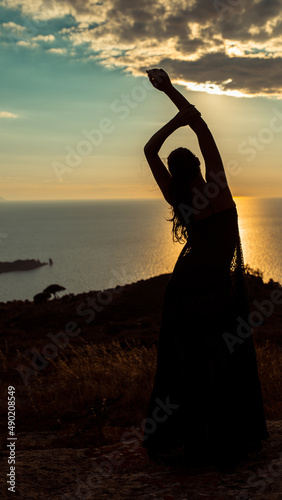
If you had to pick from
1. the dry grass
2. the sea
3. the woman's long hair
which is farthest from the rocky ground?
the sea

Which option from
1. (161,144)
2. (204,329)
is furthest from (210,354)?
(161,144)

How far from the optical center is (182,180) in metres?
3.30

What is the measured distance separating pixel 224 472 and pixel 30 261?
394 feet

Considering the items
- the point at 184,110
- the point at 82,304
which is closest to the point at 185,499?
the point at 184,110

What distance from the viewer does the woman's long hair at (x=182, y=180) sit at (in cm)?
324

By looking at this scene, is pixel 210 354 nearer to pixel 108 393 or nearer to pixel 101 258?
pixel 108 393

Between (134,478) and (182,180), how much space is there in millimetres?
2356

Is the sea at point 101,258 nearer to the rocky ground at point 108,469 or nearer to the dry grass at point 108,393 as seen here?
the dry grass at point 108,393

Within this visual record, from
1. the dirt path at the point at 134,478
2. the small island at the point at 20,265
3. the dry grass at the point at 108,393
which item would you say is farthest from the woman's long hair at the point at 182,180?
the small island at the point at 20,265

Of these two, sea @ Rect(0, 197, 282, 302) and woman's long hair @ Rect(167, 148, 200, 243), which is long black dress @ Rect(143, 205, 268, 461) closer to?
woman's long hair @ Rect(167, 148, 200, 243)

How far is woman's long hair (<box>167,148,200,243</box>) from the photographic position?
3.24m

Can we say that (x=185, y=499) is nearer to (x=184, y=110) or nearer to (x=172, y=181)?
(x=172, y=181)

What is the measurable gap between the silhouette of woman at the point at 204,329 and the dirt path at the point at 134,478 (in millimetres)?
160

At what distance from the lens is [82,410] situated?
19.6 feet
